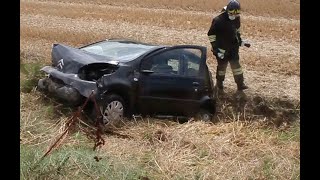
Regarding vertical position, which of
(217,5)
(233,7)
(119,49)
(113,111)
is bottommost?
(113,111)

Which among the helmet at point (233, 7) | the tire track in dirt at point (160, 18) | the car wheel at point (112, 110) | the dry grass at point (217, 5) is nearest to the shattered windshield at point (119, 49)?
the car wheel at point (112, 110)

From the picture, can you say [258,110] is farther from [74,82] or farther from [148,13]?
[148,13]

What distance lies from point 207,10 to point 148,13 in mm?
4992

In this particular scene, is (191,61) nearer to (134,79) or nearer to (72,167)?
(134,79)

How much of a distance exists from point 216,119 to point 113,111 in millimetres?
2156

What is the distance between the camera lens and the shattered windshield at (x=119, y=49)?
Answer: 8.67 meters

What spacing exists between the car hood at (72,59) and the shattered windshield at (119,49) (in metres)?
0.18

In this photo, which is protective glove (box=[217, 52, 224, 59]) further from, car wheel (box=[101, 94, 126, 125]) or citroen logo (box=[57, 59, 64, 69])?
citroen logo (box=[57, 59, 64, 69])

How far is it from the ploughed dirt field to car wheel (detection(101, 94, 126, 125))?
0.19 meters

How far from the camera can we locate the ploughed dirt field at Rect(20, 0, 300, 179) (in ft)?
21.8

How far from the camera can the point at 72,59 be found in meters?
8.56

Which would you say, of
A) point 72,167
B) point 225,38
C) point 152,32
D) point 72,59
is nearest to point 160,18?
point 152,32

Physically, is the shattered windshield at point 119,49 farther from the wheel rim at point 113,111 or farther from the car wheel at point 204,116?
the car wheel at point 204,116
